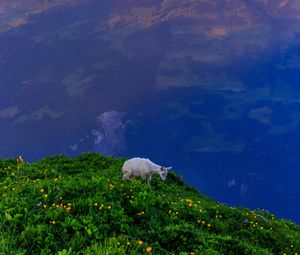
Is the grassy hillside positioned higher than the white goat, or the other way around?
the grassy hillside

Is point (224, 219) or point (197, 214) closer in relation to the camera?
point (197, 214)

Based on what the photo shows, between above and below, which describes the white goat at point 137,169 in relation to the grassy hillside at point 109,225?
below

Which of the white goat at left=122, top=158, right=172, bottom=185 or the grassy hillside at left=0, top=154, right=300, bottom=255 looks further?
the white goat at left=122, top=158, right=172, bottom=185

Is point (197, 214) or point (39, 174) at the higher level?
point (197, 214)

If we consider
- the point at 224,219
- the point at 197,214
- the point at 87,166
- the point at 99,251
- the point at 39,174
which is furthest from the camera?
the point at 87,166

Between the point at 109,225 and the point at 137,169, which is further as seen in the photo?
the point at 137,169

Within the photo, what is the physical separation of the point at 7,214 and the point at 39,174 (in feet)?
33.7

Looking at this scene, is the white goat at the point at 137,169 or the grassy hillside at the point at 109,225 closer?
the grassy hillside at the point at 109,225

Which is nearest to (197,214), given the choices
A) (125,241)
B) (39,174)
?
(125,241)

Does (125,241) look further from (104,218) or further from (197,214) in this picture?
(197,214)

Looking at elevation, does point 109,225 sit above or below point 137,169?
above

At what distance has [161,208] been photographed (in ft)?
41.3

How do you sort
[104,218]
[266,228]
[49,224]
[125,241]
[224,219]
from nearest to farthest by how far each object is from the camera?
[125,241], [49,224], [104,218], [224,219], [266,228]

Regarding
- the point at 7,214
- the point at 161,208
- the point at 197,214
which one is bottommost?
the point at 197,214
